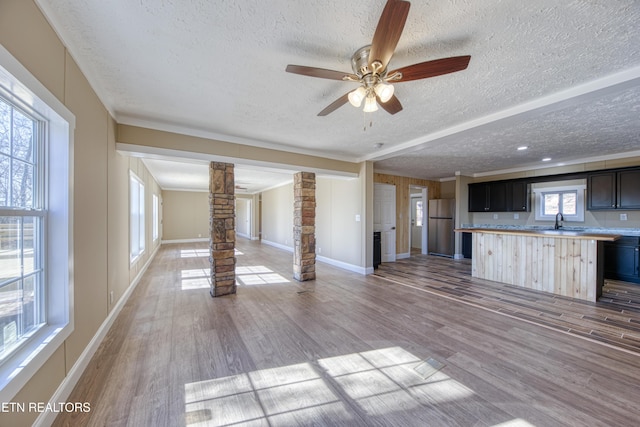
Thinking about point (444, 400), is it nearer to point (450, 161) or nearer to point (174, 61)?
point (174, 61)

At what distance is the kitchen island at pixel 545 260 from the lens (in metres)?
3.50

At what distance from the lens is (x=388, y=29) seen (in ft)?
4.52

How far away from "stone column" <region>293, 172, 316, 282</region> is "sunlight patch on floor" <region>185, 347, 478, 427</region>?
255 centimetres

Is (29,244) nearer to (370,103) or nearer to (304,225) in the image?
(370,103)

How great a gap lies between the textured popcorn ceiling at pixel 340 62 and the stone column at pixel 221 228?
61cm

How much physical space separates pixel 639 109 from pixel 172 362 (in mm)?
5549

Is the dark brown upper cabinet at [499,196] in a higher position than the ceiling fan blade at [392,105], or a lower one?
lower

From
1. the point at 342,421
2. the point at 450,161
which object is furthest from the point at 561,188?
the point at 342,421

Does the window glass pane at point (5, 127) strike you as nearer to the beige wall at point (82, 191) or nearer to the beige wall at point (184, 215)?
the beige wall at point (82, 191)

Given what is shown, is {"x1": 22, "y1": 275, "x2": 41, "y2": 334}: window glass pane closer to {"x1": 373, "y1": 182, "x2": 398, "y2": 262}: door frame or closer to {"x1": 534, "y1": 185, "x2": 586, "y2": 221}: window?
{"x1": 373, "y1": 182, "x2": 398, "y2": 262}: door frame

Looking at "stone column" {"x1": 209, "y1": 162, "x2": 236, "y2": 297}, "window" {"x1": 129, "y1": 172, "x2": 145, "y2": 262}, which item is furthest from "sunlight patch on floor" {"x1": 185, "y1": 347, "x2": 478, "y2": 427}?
"window" {"x1": 129, "y1": 172, "x2": 145, "y2": 262}

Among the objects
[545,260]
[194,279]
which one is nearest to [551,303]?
[545,260]

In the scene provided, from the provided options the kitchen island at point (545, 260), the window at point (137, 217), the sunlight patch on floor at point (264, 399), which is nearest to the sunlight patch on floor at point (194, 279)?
the window at point (137, 217)

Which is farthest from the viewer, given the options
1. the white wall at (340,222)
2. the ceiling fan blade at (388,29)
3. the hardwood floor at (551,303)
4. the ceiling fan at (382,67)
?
the white wall at (340,222)
